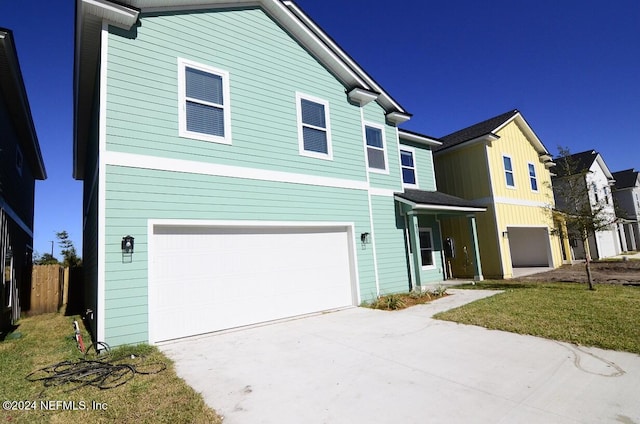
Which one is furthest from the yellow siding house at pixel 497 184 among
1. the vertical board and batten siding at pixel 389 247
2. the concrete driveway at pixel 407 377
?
the concrete driveway at pixel 407 377

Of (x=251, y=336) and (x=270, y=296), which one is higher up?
(x=270, y=296)

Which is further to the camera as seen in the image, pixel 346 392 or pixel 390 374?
pixel 390 374

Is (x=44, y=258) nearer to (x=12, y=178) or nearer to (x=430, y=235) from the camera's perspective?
(x=12, y=178)

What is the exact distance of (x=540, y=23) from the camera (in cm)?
1161

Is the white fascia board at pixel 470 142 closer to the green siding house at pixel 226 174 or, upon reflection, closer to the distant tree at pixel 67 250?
Answer: the green siding house at pixel 226 174

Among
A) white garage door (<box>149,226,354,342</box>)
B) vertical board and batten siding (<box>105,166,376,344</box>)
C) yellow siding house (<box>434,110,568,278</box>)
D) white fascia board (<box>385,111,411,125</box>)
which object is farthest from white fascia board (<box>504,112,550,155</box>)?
vertical board and batten siding (<box>105,166,376,344</box>)

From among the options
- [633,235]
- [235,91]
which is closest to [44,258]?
[235,91]

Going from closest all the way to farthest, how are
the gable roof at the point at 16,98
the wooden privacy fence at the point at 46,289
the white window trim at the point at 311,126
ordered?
the gable roof at the point at 16,98
the white window trim at the point at 311,126
the wooden privacy fence at the point at 46,289

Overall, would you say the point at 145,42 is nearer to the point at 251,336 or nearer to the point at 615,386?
the point at 251,336

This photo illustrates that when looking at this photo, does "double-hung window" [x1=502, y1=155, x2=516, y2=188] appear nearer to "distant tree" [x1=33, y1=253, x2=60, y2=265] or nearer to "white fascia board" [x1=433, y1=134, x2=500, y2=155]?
"white fascia board" [x1=433, y1=134, x2=500, y2=155]

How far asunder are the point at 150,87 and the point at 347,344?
6255 mm

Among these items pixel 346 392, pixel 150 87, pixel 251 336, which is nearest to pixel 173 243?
pixel 251 336

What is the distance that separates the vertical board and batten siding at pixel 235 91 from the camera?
6.42 m

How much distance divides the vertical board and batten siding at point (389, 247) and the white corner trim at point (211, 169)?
5.53 ft
